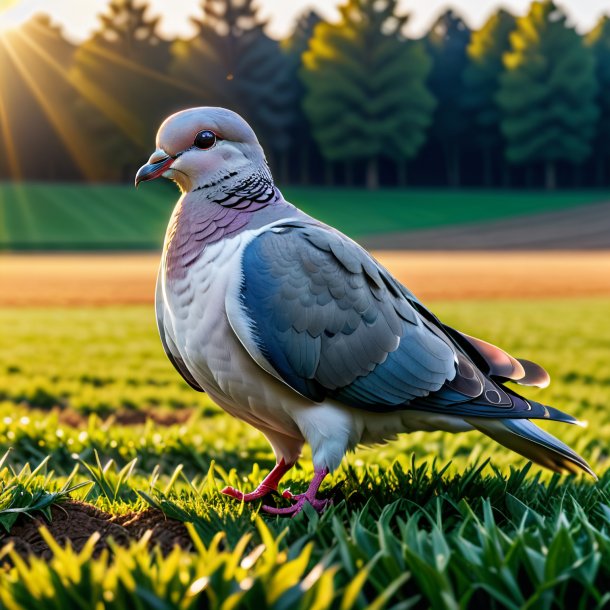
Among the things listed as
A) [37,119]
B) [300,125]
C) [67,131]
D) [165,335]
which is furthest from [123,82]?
[165,335]

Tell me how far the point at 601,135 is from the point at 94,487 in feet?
159

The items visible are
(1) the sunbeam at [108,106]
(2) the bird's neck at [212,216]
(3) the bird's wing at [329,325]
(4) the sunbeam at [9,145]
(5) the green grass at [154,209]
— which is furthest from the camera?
(4) the sunbeam at [9,145]

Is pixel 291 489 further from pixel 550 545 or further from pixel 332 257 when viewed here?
pixel 550 545

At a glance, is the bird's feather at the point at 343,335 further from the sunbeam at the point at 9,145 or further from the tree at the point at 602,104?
the tree at the point at 602,104

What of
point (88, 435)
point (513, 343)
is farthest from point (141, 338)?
point (88, 435)

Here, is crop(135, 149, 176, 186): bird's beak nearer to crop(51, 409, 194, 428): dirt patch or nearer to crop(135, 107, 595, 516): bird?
crop(135, 107, 595, 516): bird

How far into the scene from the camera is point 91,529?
2621 mm

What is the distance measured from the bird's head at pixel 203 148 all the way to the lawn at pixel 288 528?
107 cm

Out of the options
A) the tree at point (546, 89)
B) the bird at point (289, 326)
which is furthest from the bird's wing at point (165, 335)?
the tree at point (546, 89)

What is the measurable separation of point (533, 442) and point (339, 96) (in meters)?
41.2

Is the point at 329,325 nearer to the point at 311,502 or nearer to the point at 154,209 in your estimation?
the point at 311,502

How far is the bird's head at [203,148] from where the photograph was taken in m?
2.78

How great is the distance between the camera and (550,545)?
217 cm

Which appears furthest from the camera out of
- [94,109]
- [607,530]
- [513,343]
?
[94,109]
